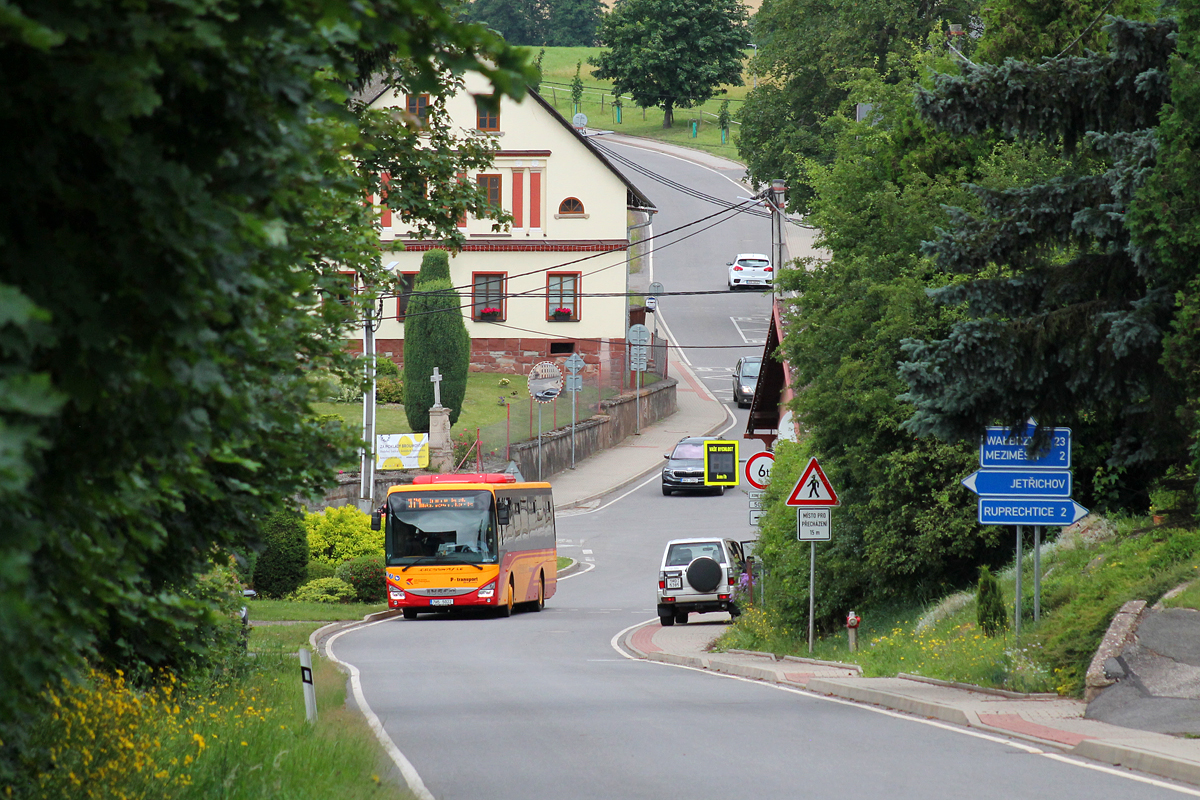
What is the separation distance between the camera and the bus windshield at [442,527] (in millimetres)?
30688

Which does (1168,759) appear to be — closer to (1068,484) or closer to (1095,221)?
(1068,484)

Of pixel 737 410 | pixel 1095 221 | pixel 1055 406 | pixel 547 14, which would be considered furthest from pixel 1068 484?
pixel 547 14

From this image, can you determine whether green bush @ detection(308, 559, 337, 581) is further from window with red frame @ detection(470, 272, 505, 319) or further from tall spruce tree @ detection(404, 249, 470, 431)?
window with red frame @ detection(470, 272, 505, 319)

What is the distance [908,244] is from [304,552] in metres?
18.3

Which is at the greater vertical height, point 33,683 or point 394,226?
point 394,226

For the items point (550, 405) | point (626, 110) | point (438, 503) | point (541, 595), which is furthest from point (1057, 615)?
point (626, 110)

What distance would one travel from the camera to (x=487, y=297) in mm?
61125

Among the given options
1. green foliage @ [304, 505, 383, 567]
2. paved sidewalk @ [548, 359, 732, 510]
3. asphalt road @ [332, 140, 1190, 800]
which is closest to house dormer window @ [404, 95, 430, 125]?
asphalt road @ [332, 140, 1190, 800]

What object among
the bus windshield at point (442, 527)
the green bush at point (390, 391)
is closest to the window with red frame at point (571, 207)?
the green bush at point (390, 391)

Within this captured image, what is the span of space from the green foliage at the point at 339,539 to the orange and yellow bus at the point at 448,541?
4556 millimetres

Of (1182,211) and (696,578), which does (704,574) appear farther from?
(1182,211)

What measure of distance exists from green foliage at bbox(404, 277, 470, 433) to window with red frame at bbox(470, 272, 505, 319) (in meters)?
9.95

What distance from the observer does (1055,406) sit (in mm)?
15250

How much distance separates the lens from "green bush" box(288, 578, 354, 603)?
3241 centimetres
